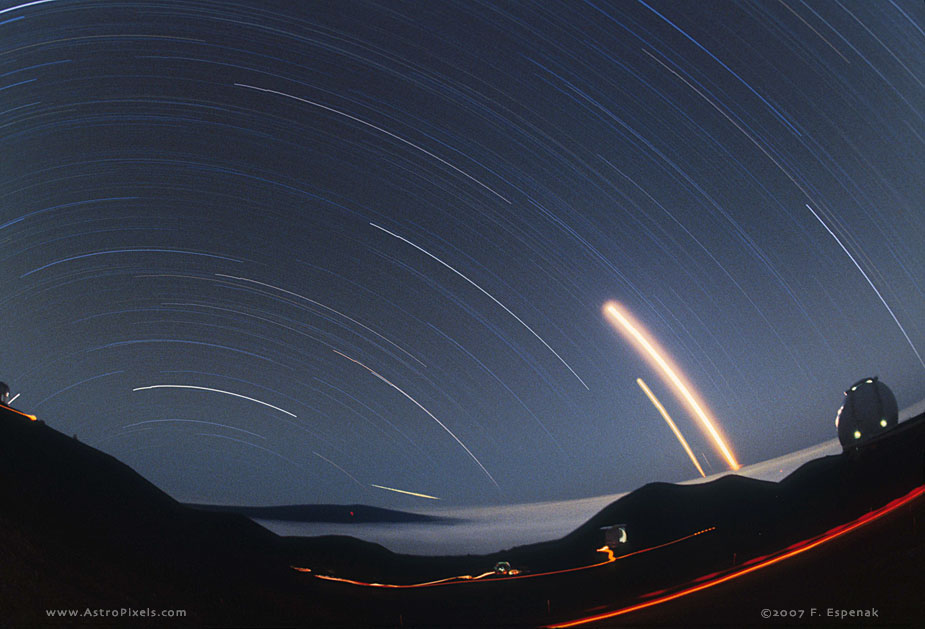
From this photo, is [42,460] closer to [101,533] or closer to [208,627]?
[101,533]

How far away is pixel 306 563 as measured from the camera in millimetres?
12906

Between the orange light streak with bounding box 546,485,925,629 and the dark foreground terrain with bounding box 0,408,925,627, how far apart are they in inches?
1.6

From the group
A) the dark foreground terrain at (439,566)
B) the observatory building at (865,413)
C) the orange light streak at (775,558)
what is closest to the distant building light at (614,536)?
the dark foreground terrain at (439,566)

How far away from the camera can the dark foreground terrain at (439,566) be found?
606 centimetres

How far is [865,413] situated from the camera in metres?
8.97

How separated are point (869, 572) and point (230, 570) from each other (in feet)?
40.1

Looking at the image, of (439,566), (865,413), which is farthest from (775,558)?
(439,566)

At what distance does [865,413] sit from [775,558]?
3909 mm

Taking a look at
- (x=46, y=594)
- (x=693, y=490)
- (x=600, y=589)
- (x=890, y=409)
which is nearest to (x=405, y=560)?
(x=600, y=589)

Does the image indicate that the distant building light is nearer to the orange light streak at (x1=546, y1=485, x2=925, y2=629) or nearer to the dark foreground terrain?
the dark foreground terrain

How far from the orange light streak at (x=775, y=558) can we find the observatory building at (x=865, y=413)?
257 cm

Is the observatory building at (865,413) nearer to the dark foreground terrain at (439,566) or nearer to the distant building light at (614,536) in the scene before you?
the dark foreground terrain at (439,566)

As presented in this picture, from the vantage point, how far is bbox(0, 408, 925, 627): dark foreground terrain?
19.9 ft

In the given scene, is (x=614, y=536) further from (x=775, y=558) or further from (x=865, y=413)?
(x=865, y=413)
